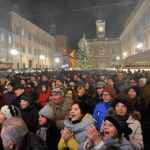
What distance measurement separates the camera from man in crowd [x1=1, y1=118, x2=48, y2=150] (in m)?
1.79

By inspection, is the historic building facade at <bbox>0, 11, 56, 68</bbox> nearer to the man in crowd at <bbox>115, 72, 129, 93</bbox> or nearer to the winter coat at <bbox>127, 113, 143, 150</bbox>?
the man in crowd at <bbox>115, 72, 129, 93</bbox>

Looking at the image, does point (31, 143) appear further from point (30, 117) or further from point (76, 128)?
point (30, 117)

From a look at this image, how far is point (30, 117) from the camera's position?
3.57 m

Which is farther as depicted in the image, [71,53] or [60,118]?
[71,53]

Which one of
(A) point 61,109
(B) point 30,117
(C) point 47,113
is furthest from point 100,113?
(B) point 30,117

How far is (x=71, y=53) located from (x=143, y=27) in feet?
114

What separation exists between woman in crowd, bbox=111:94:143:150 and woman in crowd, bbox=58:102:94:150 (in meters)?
0.67

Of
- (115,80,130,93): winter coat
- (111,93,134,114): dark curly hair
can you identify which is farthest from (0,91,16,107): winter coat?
(115,80,130,93): winter coat

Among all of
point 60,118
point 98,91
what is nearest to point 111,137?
point 60,118

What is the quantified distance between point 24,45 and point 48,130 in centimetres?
4140

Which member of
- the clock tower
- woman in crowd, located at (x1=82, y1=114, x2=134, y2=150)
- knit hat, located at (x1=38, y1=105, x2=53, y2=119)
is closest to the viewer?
woman in crowd, located at (x1=82, y1=114, x2=134, y2=150)

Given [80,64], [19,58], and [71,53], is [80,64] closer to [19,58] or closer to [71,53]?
[19,58]

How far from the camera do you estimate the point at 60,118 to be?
358cm

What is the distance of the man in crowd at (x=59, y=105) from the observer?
356 cm
